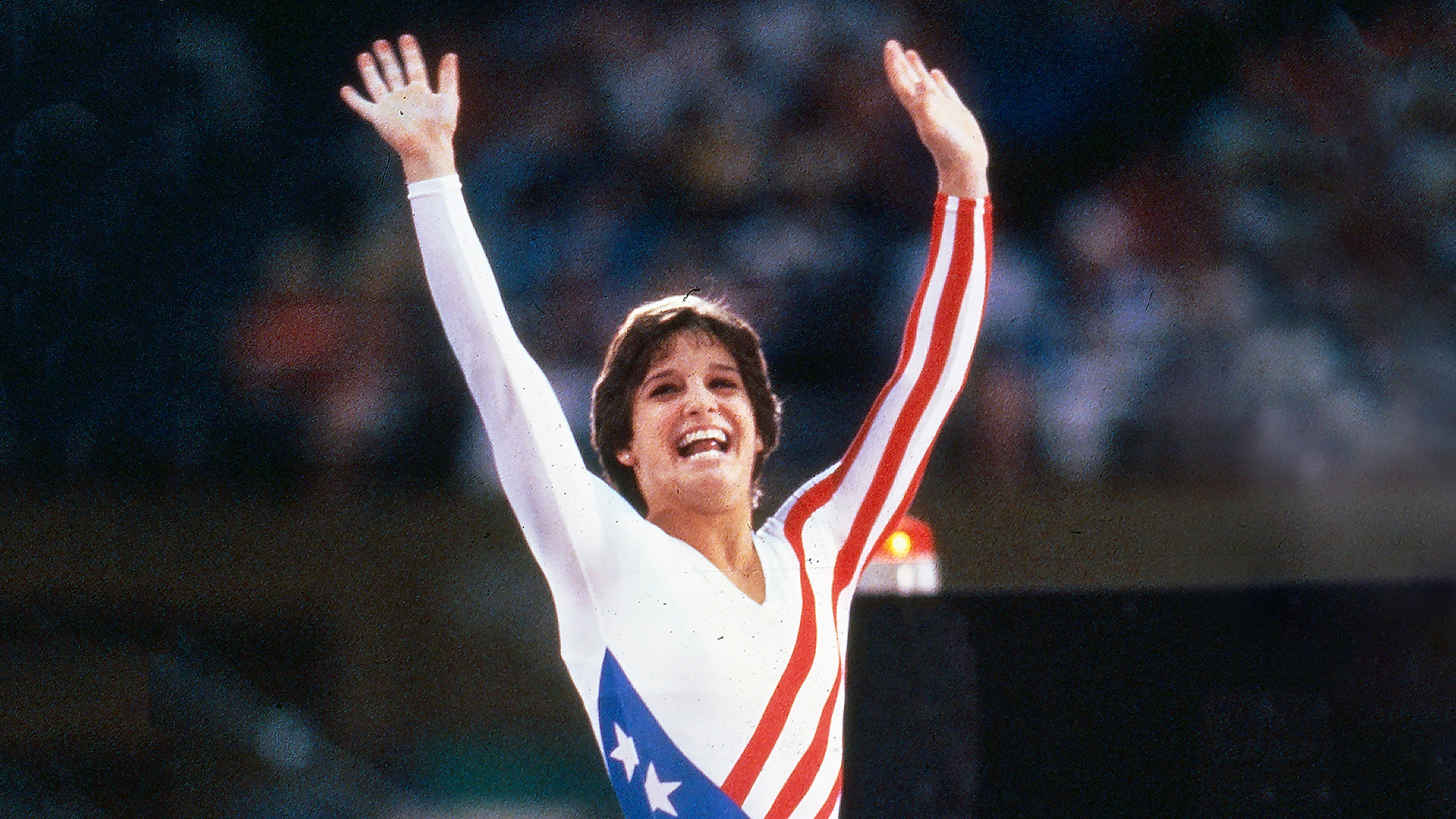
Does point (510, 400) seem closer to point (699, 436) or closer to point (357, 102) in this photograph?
point (699, 436)

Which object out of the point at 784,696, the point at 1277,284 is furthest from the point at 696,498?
the point at 1277,284

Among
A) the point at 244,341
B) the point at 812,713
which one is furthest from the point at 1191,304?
the point at 244,341

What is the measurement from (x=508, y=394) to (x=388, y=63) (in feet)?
2.28

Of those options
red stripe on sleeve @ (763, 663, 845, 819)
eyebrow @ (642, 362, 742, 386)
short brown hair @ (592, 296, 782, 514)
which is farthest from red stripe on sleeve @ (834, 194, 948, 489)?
red stripe on sleeve @ (763, 663, 845, 819)

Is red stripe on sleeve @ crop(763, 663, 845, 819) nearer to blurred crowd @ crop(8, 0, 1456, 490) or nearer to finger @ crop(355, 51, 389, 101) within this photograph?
blurred crowd @ crop(8, 0, 1456, 490)

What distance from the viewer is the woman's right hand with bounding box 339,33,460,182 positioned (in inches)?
70.6

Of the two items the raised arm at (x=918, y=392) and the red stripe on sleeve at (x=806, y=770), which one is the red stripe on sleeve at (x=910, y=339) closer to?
the raised arm at (x=918, y=392)

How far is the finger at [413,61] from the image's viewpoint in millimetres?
1979

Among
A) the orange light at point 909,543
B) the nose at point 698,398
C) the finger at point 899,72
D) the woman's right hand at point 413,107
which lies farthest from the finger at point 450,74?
the orange light at point 909,543

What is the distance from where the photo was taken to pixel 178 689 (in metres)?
2.12

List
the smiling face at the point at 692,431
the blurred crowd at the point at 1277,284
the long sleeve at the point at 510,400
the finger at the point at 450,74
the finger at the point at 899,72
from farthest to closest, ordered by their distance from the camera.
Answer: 1. the blurred crowd at the point at 1277,284
2. the finger at the point at 899,72
3. the finger at the point at 450,74
4. the smiling face at the point at 692,431
5. the long sleeve at the point at 510,400

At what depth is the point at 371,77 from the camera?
1981 millimetres

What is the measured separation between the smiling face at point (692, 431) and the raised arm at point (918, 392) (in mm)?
153

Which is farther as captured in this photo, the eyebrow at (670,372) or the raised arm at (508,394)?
the eyebrow at (670,372)
